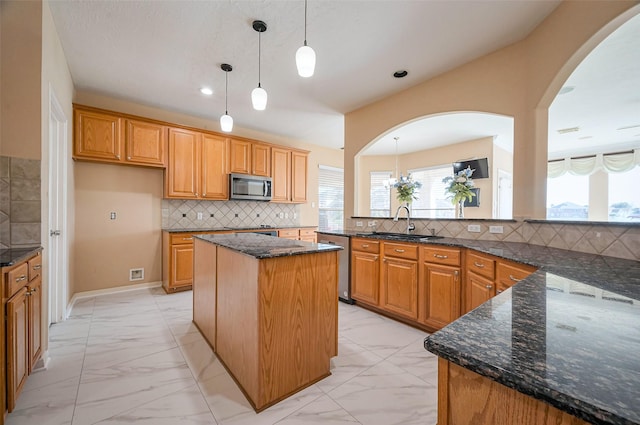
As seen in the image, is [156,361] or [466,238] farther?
[466,238]

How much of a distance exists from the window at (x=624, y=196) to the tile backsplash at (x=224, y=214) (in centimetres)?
701

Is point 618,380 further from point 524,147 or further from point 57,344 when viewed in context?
point 57,344

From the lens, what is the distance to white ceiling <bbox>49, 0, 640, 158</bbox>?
82.1 inches

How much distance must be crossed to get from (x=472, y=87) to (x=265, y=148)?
333 centimetres

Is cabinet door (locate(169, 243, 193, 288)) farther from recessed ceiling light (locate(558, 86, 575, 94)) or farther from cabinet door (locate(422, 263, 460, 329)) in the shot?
recessed ceiling light (locate(558, 86, 575, 94))

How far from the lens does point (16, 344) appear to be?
1.46m

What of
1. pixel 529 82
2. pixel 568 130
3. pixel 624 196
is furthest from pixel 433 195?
pixel 529 82

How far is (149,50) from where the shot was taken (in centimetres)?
262

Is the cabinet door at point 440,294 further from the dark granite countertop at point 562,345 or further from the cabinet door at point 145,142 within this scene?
the cabinet door at point 145,142

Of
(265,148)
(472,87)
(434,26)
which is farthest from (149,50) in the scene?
(472,87)

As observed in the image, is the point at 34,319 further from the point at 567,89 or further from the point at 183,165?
the point at 567,89

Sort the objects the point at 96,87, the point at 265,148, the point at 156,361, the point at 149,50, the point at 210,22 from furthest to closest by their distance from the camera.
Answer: the point at 265,148 → the point at 96,87 → the point at 149,50 → the point at 210,22 → the point at 156,361

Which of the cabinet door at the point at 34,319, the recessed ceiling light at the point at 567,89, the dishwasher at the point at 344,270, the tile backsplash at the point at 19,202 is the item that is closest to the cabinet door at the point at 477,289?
the dishwasher at the point at 344,270

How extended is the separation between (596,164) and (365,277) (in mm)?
Answer: 6694
